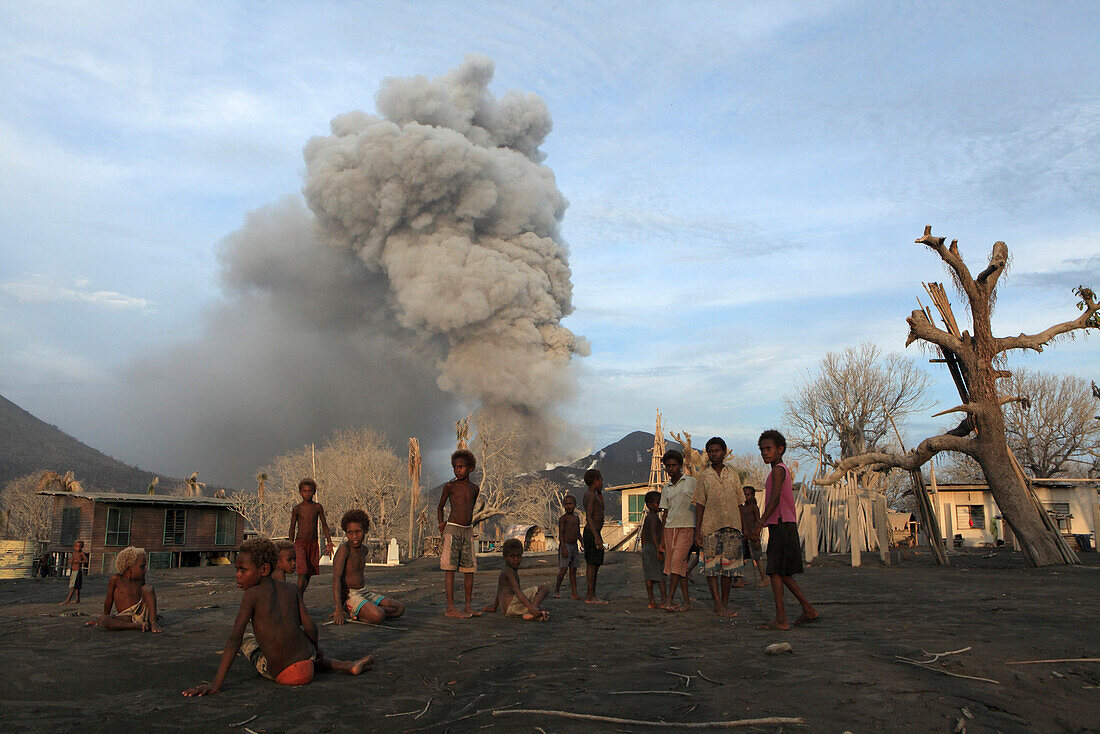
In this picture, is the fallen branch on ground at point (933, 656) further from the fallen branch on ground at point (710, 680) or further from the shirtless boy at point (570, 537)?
the shirtless boy at point (570, 537)

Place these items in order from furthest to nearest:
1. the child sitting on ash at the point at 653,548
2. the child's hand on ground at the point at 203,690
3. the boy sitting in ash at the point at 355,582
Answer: the child sitting on ash at the point at 653,548, the boy sitting in ash at the point at 355,582, the child's hand on ground at the point at 203,690

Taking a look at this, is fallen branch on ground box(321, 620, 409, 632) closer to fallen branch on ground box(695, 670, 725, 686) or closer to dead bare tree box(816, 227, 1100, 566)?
fallen branch on ground box(695, 670, 725, 686)

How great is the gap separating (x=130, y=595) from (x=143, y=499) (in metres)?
25.6

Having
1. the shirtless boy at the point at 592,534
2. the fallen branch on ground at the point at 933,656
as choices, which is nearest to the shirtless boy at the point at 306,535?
the shirtless boy at the point at 592,534

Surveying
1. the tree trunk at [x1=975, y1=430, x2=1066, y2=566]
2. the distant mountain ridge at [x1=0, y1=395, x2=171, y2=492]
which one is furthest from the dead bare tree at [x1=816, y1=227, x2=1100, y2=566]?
the distant mountain ridge at [x1=0, y1=395, x2=171, y2=492]

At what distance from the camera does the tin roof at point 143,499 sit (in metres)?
27.2

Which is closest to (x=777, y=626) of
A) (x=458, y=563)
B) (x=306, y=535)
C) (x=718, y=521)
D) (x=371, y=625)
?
(x=718, y=521)


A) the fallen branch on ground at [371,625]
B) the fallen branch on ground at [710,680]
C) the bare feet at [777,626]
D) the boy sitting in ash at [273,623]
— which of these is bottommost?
the fallen branch on ground at [371,625]

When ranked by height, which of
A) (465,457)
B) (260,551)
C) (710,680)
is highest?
(465,457)

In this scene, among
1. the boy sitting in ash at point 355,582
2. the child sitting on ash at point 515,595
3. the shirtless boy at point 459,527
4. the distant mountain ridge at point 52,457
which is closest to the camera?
the boy sitting in ash at point 355,582

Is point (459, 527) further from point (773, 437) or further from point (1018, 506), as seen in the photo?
point (1018, 506)

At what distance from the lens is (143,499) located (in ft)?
92.2

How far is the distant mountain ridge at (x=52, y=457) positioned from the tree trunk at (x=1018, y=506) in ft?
318

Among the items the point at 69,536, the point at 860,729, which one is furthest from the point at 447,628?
the point at 69,536
